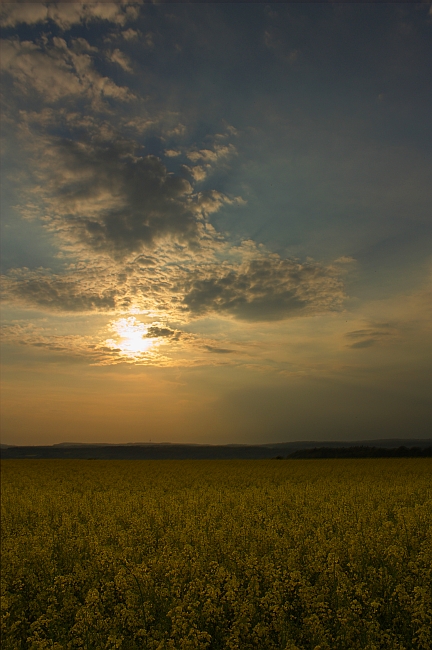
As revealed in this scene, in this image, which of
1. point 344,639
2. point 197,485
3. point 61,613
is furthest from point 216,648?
point 197,485

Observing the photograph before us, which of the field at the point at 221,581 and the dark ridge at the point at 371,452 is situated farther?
the dark ridge at the point at 371,452

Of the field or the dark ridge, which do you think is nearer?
the field

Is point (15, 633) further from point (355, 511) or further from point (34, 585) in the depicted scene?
point (355, 511)

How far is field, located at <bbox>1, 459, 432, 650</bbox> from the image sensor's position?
5.81 m

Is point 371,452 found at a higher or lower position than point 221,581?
lower

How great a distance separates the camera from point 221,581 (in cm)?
688

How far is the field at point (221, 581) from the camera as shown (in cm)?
581

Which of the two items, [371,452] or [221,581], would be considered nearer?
[221,581]

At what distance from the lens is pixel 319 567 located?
7.21 m

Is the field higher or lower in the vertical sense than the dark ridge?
higher

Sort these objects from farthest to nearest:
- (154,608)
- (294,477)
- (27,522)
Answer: (294,477) < (27,522) < (154,608)

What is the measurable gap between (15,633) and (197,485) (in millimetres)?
15713

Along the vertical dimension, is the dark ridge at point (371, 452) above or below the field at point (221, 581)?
below

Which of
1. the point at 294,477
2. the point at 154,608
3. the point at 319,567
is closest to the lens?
the point at 154,608
